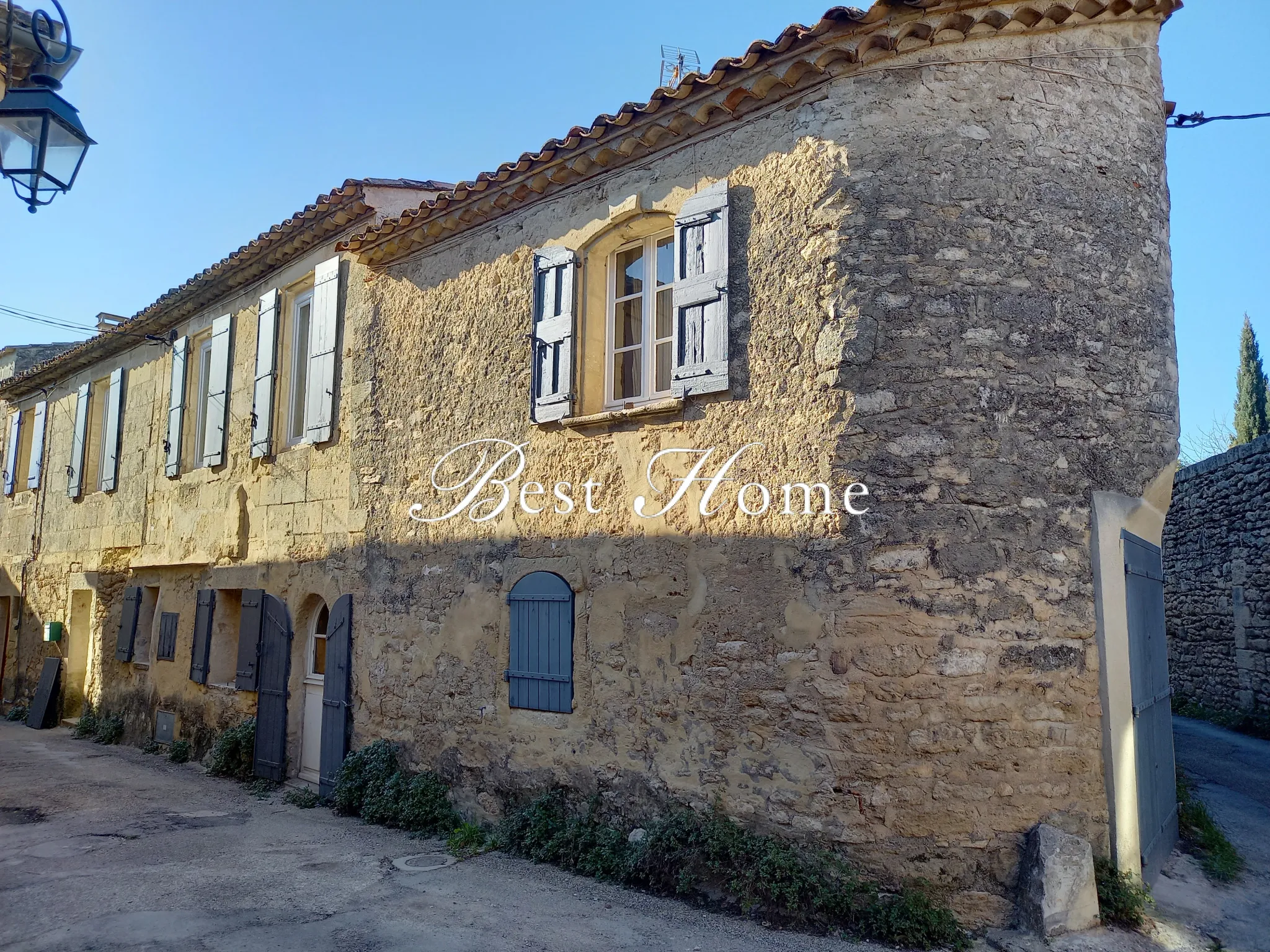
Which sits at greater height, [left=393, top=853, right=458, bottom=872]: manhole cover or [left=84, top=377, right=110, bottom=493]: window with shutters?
[left=84, top=377, right=110, bottom=493]: window with shutters

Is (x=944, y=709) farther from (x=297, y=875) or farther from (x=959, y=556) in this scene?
(x=297, y=875)

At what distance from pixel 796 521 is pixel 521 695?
2.38 metres

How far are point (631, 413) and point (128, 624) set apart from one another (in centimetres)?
823

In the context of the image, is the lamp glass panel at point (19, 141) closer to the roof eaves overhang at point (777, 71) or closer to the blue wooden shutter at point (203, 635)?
the roof eaves overhang at point (777, 71)

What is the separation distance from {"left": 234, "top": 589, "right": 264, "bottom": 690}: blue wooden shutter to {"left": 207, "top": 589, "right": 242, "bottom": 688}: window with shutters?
44cm

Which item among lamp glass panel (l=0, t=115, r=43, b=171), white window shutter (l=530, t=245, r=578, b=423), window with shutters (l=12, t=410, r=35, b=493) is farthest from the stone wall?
window with shutters (l=12, t=410, r=35, b=493)

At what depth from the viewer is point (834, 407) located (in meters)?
5.11

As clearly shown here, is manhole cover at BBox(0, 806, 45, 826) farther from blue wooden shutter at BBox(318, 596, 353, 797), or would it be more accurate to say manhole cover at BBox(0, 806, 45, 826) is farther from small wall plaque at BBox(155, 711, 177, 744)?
small wall plaque at BBox(155, 711, 177, 744)

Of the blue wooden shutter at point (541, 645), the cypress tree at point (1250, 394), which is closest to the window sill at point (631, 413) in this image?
the blue wooden shutter at point (541, 645)

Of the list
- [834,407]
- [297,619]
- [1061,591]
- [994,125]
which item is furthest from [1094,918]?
[297,619]

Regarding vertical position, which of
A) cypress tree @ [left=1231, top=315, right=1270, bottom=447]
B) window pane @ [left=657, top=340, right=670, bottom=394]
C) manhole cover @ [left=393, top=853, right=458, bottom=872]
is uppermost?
cypress tree @ [left=1231, top=315, right=1270, bottom=447]

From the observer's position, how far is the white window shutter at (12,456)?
15102mm

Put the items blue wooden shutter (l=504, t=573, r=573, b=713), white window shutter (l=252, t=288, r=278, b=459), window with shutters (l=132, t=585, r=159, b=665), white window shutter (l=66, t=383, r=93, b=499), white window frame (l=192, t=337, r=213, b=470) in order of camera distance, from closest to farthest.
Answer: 1. blue wooden shutter (l=504, t=573, r=573, b=713)
2. white window shutter (l=252, t=288, r=278, b=459)
3. white window frame (l=192, t=337, r=213, b=470)
4. window with shutters (l=132, t=585, r=159, b=665)
5. white window shutter (l=66, t=383, r=93, b=499)

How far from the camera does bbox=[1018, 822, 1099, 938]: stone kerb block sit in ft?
14.6
